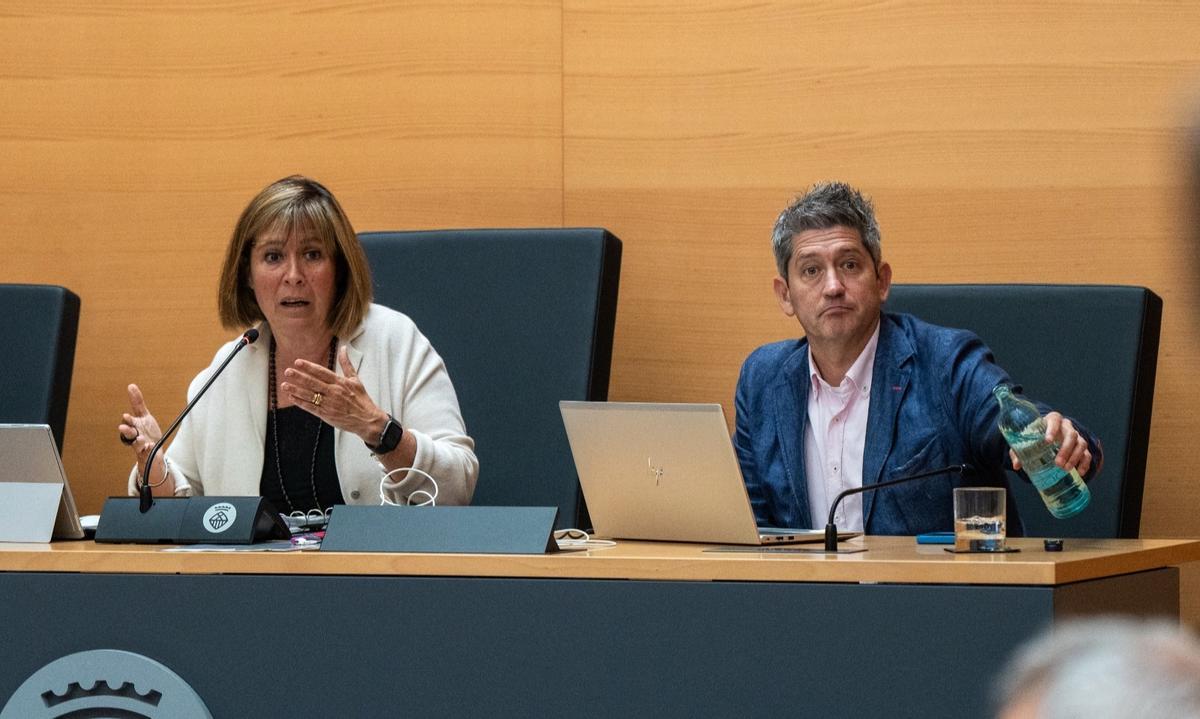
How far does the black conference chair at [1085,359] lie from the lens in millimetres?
2355

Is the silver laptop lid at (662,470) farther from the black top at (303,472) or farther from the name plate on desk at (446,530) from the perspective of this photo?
the black top at (303,472)

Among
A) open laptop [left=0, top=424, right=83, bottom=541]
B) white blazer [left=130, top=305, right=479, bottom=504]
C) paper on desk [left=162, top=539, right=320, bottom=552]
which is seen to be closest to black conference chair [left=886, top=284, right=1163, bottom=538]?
white blazer [left=130, top=305, right=479, bottom=504]

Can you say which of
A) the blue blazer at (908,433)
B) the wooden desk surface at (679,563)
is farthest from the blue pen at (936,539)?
the blue blazer at (908,433)

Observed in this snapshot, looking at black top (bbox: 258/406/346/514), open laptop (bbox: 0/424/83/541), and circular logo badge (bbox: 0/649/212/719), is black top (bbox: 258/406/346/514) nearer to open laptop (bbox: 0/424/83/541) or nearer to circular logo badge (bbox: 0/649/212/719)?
open laptop (bbox: 0/424/83/541)

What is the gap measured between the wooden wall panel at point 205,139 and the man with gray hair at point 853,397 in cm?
89

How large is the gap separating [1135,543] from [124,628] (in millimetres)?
1160

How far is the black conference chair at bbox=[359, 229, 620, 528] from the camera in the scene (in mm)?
2672

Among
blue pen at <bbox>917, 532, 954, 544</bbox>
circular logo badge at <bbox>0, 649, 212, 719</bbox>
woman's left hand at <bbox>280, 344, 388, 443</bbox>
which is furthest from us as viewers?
woman's left hand at <bbox>280, 344, 388, 443</bbox>

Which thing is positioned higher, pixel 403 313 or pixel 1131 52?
pixel 1131 52

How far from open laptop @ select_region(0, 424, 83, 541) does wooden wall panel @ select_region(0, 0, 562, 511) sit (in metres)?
1.39

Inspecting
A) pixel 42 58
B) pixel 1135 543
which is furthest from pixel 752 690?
pixel 42 58

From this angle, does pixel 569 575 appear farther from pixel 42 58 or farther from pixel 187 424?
pixel 42 58

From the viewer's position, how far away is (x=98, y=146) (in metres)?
3.29

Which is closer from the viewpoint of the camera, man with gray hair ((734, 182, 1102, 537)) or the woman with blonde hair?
man with gray hair ((734, 182, 1102, 537))
